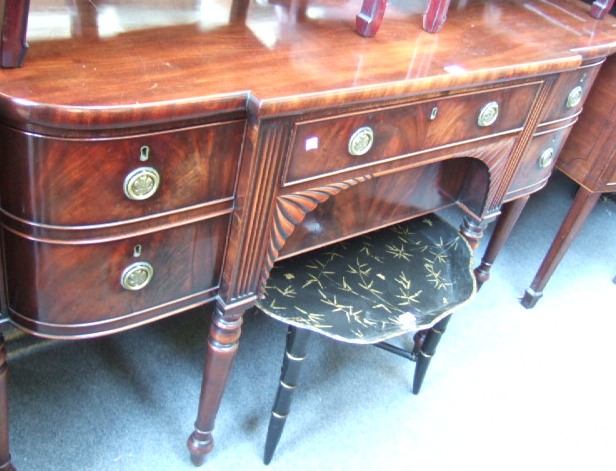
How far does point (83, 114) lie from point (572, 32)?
905 mm

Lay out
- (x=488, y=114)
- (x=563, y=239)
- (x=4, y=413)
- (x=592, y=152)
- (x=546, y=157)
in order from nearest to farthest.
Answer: (x=4, y=413)
(x=488, y=114)
(x=546, y=157)
(x=592, y=152)
(x=563, y=239)

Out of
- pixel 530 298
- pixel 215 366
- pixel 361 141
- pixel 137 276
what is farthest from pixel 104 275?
pixel 530 298

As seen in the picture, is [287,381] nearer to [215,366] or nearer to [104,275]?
[215,366]

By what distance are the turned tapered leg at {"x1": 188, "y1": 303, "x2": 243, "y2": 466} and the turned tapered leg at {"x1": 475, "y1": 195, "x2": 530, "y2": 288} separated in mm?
704

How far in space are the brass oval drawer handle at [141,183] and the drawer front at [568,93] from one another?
0.72 m

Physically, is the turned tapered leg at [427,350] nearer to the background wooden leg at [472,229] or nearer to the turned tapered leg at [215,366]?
the background wooden leg at [472,229]

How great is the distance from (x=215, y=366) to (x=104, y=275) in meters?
0.26

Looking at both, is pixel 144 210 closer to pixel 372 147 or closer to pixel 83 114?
pixel 83 114

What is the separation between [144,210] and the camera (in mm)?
753

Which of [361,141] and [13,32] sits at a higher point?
[13,32]

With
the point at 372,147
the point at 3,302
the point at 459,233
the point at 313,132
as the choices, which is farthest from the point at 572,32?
the point at 3,302

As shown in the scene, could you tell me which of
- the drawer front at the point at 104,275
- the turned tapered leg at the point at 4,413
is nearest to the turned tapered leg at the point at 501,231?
the drawer front at the point at 104,275

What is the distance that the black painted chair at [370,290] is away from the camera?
99cm

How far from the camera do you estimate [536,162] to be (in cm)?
128
